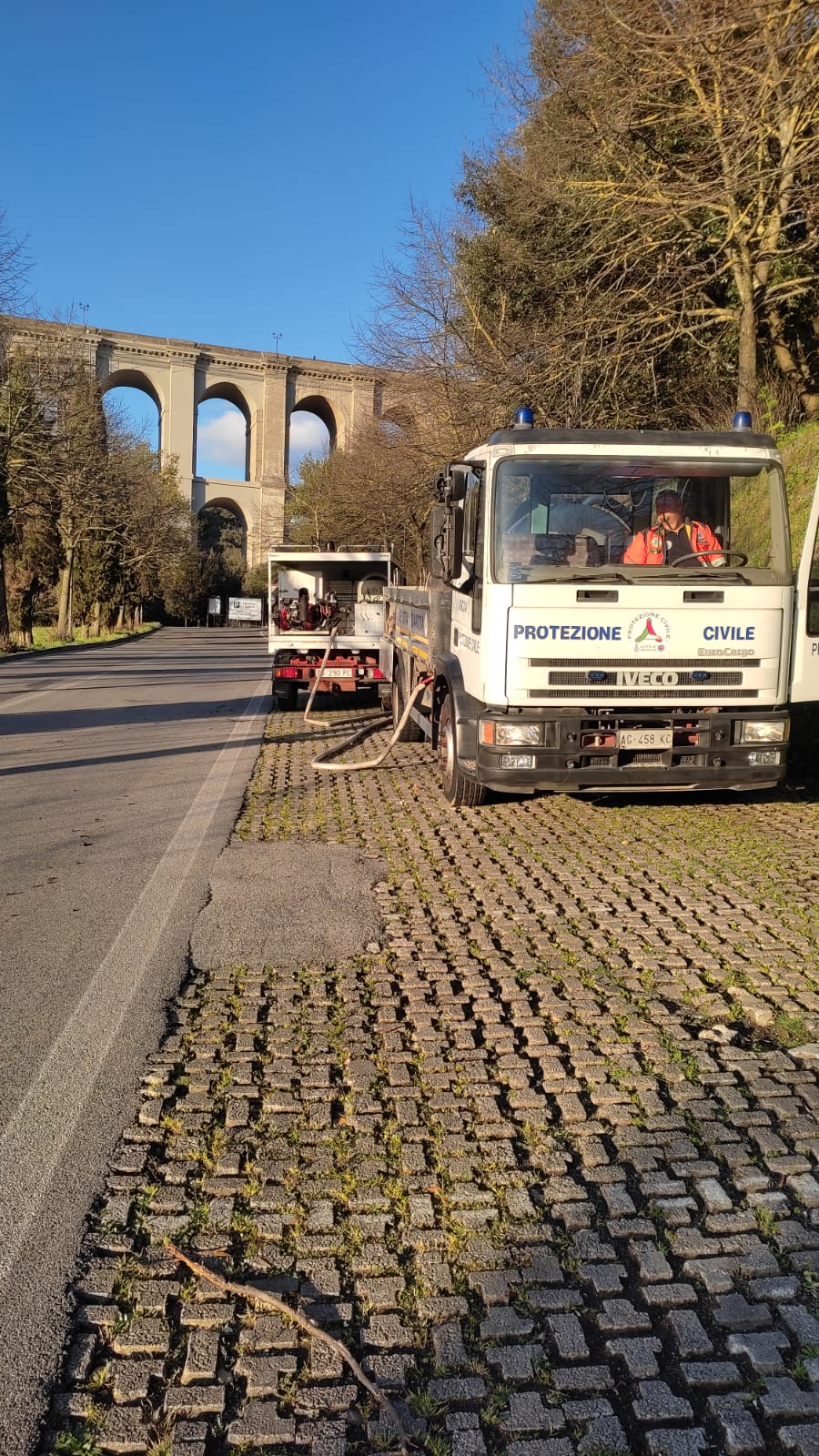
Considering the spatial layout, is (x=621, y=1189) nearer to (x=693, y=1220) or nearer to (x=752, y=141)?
(x=693, y=1220)

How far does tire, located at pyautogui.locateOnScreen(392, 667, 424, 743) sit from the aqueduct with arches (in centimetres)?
7671

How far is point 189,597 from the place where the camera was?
8106cm

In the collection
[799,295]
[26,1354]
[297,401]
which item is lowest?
[26,1354]

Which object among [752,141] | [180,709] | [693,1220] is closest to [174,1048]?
[693,1220]

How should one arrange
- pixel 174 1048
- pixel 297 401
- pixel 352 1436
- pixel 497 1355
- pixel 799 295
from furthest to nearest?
pixel 297 401, pixel 799 295, pixel 174 1048, pixel 497 1355, pixel 352 1436

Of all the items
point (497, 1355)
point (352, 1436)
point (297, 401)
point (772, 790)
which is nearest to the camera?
point (352, 1436)

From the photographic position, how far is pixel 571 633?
760 cm

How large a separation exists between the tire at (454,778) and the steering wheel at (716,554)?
209 cm

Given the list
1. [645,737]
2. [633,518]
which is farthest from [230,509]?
[645,737]

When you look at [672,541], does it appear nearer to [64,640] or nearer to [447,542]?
[447,542]

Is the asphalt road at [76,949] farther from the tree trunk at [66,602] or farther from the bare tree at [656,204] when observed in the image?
the tree trunk at [66,602]

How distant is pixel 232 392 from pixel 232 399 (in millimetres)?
1401

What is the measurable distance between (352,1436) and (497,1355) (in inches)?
15.3

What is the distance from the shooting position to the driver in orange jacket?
26.0 feet
